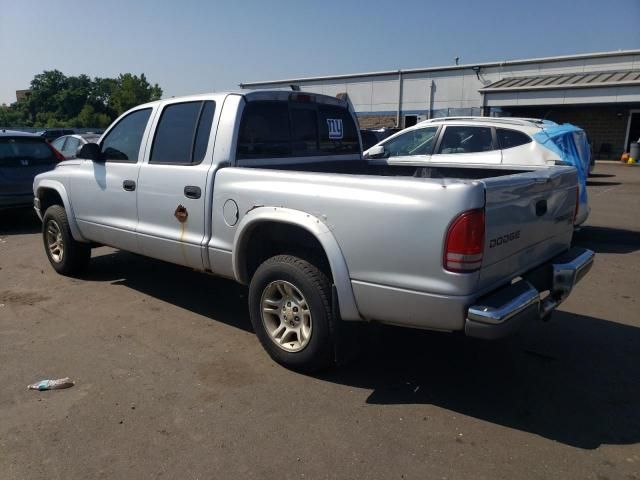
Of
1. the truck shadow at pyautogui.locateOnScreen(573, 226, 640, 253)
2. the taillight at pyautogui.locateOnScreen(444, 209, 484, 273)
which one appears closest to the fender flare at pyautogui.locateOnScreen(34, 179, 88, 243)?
the taillight at pyautogui.locateOnScreen(444, 209, 484, 273)

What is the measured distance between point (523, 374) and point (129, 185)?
12.3 feet

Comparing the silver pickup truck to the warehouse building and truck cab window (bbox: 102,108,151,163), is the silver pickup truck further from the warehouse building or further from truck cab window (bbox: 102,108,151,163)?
the warehouse building

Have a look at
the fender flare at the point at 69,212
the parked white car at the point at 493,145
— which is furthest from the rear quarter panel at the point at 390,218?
the parked white car at the point at 493,145

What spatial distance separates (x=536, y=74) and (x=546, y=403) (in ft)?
97.2

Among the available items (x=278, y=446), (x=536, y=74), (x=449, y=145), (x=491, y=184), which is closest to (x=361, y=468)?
(x=278, y=446)

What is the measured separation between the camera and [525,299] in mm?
3080

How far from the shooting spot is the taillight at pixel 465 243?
2811 mm

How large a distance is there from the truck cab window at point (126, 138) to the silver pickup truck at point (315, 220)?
0.02 m

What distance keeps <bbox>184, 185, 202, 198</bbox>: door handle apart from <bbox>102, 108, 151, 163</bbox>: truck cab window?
0.96 metres

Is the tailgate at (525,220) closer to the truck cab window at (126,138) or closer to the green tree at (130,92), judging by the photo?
the truck cab window at (126,138)

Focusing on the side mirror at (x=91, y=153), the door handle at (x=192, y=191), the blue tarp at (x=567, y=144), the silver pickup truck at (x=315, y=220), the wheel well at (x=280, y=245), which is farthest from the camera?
the blue tarp at (x=567, y=144)

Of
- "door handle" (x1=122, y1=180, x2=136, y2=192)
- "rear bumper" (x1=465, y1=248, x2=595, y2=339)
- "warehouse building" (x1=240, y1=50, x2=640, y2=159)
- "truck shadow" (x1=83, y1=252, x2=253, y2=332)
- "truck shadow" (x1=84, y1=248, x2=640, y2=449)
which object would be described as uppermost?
"warehouse building" (x1=240, y1=50, x2=640, y2=159)

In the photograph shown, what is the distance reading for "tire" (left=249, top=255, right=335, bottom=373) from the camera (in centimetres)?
348

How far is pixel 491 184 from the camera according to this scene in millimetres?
2938
